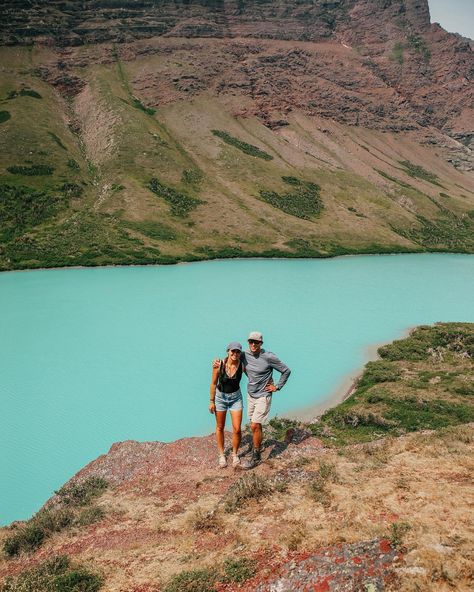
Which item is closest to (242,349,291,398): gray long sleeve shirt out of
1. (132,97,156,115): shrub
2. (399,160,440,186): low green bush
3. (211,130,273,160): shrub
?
(211,130,273,160): shrub

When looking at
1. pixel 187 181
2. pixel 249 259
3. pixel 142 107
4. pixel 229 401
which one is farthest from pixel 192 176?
pixel 229 401

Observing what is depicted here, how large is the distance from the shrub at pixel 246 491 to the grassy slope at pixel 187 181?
65850mm

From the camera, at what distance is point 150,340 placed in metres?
36.1

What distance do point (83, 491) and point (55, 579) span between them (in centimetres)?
503

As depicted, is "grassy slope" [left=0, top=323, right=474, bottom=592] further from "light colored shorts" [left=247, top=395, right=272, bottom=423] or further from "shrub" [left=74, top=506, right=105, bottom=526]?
"light colored shorts" [left=247, top=395, right=272, bottom=423]

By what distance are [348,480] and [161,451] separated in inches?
273

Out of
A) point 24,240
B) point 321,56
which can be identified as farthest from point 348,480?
point 321,56

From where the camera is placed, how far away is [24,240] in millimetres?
76500

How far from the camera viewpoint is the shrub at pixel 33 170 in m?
93.9

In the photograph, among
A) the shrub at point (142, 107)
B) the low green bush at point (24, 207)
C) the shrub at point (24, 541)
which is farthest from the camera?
the shrub at point (142, 107)

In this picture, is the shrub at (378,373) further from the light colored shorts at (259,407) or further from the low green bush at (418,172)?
the low green bush at (418,172)

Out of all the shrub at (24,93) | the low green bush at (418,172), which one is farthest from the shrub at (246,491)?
the low green bush at (418,172)

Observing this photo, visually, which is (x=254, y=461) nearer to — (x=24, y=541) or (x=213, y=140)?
(x=24, y=541)

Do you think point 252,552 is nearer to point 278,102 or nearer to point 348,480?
point 348,480
